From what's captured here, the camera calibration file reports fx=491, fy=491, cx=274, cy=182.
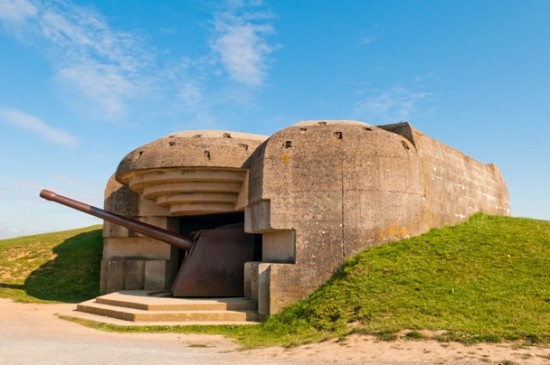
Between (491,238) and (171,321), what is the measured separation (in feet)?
22.7

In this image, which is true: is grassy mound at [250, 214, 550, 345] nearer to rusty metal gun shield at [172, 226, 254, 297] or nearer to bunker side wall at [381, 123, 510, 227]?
bunker side wall at [381, 123, 510, 227]

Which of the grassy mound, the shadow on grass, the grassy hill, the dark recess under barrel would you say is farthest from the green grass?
the grassy mound

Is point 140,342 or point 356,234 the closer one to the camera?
point 140,342

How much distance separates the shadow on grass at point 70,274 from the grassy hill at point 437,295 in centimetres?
701

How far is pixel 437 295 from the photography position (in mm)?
8055

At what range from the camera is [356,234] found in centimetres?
995

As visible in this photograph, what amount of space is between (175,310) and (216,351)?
324cm

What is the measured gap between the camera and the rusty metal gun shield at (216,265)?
38.6ft

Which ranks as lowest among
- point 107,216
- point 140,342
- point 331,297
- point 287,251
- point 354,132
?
point 140,342

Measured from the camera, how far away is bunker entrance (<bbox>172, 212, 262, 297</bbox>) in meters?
11.8

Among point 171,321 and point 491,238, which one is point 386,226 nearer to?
point 491,238

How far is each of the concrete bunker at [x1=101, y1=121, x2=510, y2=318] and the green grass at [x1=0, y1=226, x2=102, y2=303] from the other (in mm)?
4445

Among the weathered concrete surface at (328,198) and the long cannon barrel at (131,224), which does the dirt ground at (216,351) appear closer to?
the weathered concrete surface at (328,198)

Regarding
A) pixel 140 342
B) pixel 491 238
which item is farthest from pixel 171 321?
pixel 491 238
